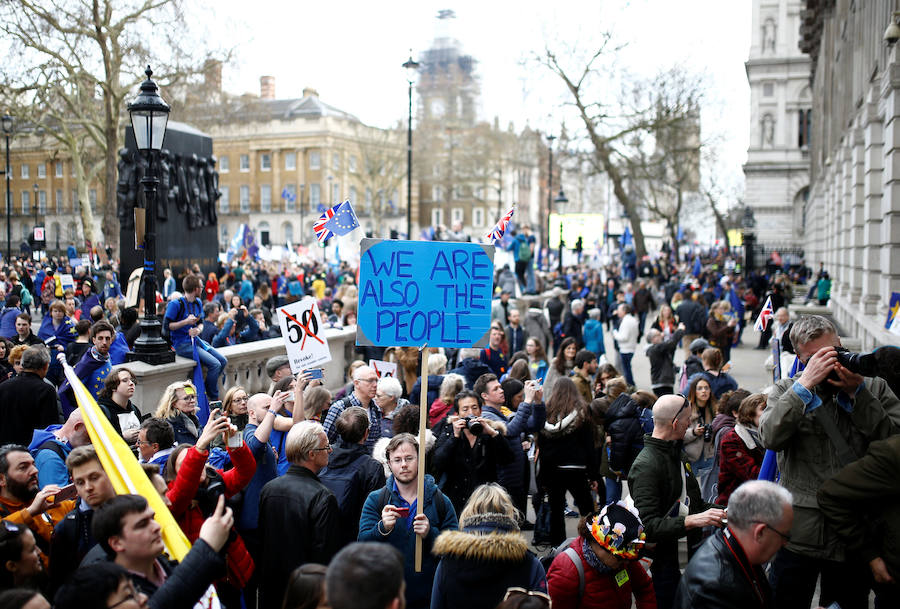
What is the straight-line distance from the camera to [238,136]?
311 feet

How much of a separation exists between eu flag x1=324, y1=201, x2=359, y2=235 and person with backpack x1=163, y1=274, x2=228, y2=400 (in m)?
1.84

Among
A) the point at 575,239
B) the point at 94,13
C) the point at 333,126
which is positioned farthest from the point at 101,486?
the point at 333,126

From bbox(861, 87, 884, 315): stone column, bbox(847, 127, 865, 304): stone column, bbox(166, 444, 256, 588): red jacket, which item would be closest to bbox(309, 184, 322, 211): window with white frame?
bbox(847, 127, 865, 304): stone column

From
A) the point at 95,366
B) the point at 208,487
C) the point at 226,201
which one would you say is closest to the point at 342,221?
the point at 95,366

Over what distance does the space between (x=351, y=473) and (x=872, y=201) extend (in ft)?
45.2

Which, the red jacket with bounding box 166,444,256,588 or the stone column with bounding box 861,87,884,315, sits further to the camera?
the stone column with bounding box 861,87,884,315

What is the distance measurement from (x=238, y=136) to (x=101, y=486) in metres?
94.6

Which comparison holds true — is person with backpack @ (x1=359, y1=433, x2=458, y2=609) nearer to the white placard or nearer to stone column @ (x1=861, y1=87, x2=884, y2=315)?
the white placard

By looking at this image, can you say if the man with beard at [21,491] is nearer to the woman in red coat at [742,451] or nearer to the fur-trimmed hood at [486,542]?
the fur-trimmed hood at [486,542]

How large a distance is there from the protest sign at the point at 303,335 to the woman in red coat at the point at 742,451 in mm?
3456

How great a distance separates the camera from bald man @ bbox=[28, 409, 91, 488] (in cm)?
548

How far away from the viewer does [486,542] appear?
404cm

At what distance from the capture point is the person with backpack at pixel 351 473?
544 cm

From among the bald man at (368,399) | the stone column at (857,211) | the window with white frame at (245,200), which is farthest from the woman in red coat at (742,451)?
the window with white frame at (245,200)
